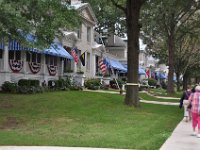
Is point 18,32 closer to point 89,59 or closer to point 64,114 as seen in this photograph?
point 64,114

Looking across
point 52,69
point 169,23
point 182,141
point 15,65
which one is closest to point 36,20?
point 182,141

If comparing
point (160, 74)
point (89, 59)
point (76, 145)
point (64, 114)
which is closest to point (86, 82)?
point (89, 59)

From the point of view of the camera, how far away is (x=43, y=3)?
1464 cm

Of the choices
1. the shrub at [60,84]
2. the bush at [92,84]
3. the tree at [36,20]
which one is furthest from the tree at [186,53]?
the tree at [36,20]

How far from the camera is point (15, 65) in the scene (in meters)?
27.8

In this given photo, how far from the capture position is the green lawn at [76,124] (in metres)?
11.6

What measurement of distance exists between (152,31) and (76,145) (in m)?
38.9

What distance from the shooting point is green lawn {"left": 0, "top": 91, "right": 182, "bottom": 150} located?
38.0 ft

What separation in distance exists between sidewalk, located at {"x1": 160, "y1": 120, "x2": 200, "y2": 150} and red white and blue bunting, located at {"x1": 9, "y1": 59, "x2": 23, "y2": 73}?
14675 mm

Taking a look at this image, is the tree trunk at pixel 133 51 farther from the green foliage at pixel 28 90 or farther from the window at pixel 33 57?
the window at pixel 33 57

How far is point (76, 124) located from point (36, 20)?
3.89 metres

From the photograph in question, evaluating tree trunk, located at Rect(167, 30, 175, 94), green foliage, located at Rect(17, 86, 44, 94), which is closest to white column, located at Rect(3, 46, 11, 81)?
green foliage, located at Rect(17, 86, 44, 94)

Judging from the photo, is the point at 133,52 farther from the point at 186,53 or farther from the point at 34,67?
the point at 186,53

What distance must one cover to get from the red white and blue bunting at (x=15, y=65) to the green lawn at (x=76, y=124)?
4383 mm
